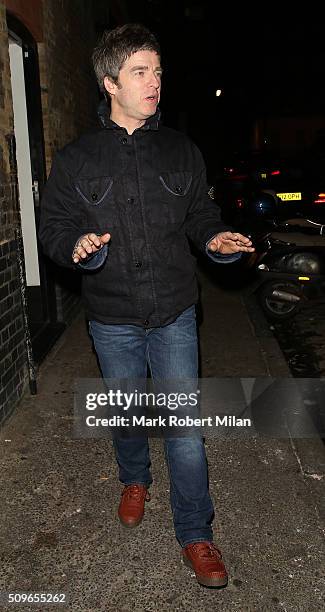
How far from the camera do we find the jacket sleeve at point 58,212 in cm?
278

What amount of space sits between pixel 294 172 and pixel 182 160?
1162cm

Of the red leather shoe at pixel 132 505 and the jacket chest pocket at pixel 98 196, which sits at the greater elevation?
the jacket chest pocket at pixel 98 196

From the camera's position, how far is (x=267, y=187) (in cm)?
1445

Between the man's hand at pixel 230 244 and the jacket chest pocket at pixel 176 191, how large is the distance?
0.20 metres

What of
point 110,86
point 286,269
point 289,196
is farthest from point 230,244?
point 289,196

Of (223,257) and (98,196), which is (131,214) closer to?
(98,196)

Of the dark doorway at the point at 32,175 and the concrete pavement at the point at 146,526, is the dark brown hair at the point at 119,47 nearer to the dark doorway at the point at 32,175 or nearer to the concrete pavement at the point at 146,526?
the concrete pavement at the point at 146,526

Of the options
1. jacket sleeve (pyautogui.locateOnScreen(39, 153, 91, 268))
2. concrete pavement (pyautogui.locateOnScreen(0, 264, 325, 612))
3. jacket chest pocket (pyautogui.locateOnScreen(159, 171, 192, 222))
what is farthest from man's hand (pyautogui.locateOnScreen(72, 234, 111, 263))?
concrete pavement (pyautogui.locateOnScreen(0, 264, 325, 612))

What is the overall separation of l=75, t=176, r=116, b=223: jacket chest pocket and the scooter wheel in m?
4.65

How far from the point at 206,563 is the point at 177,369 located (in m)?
0.88

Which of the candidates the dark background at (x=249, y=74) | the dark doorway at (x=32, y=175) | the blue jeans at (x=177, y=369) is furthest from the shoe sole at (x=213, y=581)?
the dark background at (x=249, y=74)

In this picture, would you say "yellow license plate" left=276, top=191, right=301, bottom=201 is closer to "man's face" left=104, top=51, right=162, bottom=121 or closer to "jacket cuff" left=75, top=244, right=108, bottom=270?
"man's face" left=104, top=51, right=162, bottom=121

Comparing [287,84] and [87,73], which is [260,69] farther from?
[87,73]

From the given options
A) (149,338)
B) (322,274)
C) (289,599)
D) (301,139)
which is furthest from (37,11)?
(301,139)
